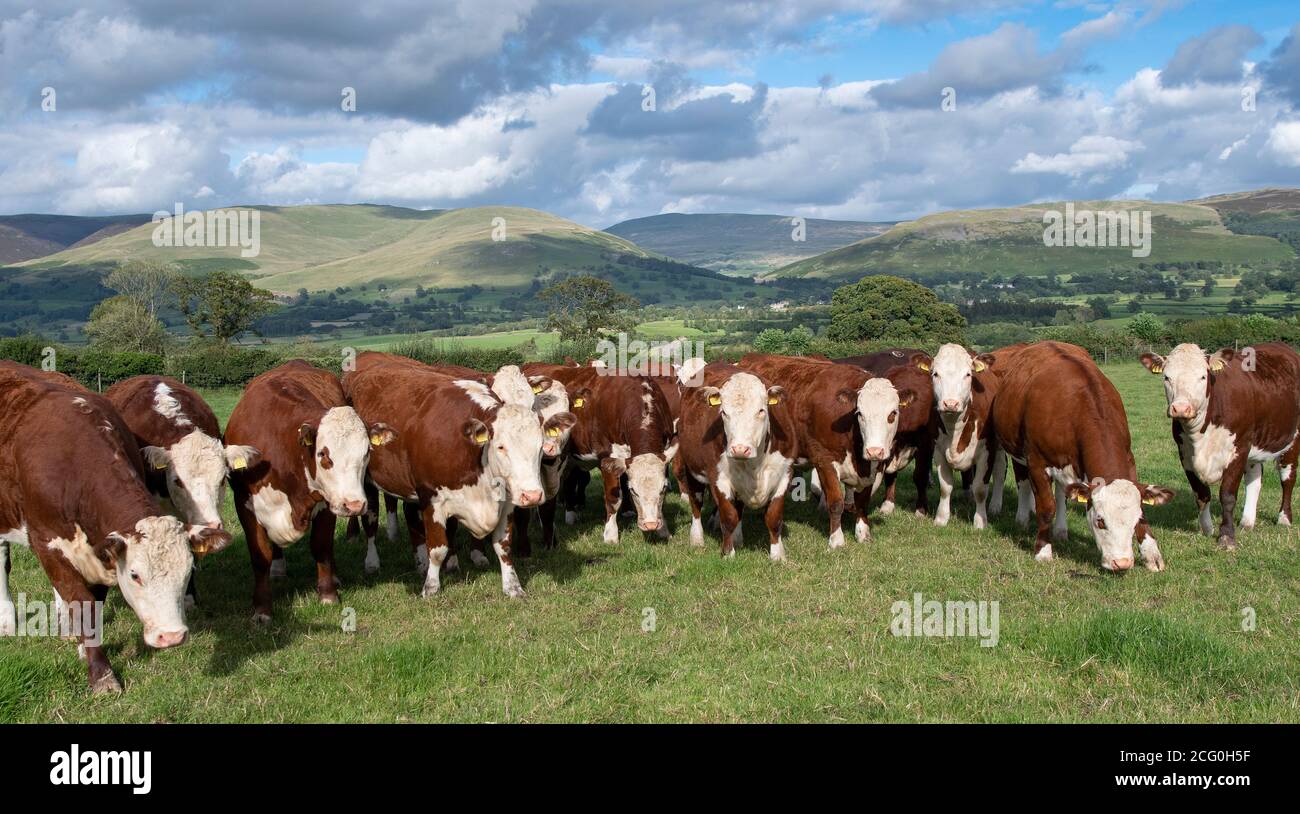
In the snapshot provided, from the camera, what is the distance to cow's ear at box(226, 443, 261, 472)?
25.7 feet

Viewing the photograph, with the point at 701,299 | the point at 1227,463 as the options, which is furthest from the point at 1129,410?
the point at 701,299

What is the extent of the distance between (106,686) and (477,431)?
3594 mm

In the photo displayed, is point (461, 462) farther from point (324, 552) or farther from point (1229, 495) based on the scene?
point (1229, 495)

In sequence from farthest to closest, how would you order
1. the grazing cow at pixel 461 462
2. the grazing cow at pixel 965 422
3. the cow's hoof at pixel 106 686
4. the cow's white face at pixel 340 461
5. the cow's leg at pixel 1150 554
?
the grazing cow at pixel 965 422, the cow's leg at pixel 1150 554, the grazing cow at pixel 461 462, the cow's white face at pixel 340 461, the cow's hoof at pixel 106 686

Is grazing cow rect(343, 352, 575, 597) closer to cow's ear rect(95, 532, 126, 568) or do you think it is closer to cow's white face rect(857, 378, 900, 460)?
cow's ear rect(95, 532, 126, 568)

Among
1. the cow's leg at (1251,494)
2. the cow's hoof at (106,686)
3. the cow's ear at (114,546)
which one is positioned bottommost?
the cow's hoof at (106,686)

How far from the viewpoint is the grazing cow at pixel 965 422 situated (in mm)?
11070

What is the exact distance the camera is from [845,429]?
35.6 feet

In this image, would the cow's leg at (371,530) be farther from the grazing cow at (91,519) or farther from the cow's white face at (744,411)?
the cow's white face at (744,411)

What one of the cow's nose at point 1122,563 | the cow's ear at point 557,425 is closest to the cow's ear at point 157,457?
the cow's ear at point 557,425

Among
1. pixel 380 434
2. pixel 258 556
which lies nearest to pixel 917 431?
pixel 380 434

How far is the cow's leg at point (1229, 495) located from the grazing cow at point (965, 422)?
2.56 metres

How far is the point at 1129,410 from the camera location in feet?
78.7

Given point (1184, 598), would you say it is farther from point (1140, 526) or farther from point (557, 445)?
point (557, 445)
